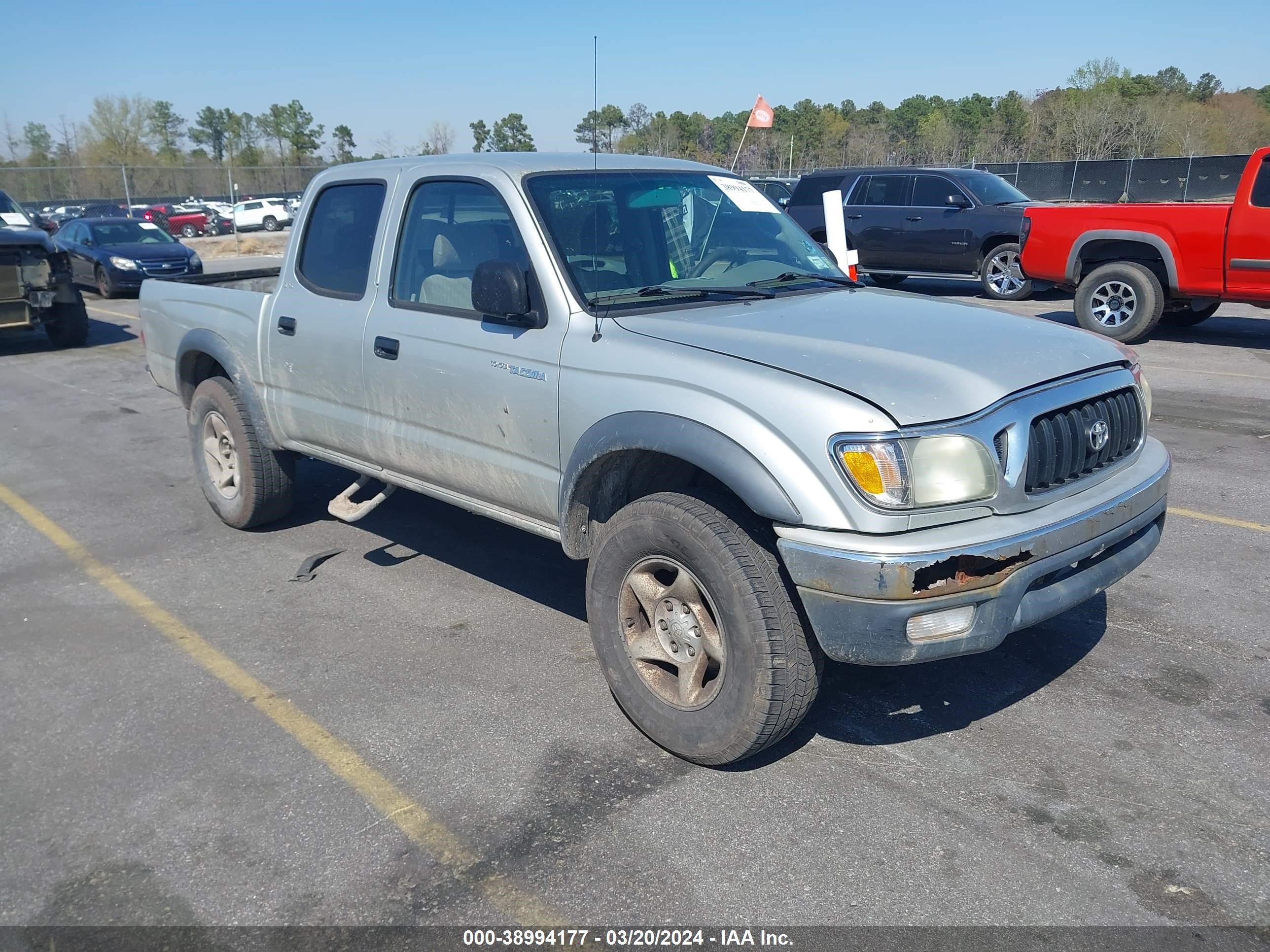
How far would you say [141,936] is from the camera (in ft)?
8.82

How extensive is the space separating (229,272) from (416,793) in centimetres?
471

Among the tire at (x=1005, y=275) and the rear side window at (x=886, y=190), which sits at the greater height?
the rear side window at (x=886, y=190)

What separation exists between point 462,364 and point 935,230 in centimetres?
1313

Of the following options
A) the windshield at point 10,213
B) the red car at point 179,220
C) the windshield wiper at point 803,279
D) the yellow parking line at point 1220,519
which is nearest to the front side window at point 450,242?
the windshield wiper at point 803,279

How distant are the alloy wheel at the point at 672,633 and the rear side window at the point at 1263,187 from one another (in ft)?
31.6

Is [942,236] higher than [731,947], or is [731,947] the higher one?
[942,236]

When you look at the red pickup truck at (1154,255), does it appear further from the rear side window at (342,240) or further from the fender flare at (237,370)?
the fender flare at (237,370)

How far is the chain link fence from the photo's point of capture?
125 feet

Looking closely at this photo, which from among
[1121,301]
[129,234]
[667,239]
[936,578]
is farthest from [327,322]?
[129,234]

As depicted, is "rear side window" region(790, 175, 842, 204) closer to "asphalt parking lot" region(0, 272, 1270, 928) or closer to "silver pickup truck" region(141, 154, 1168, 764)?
"asphalt parking lot" region(0, 272, 1270, 928)

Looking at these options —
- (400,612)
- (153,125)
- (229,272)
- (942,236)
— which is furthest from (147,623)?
(153,125)

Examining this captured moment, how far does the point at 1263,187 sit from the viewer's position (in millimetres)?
10289

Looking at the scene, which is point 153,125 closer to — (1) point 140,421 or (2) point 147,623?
(1) point 140,421

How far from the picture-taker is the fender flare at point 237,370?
17.8 ft
